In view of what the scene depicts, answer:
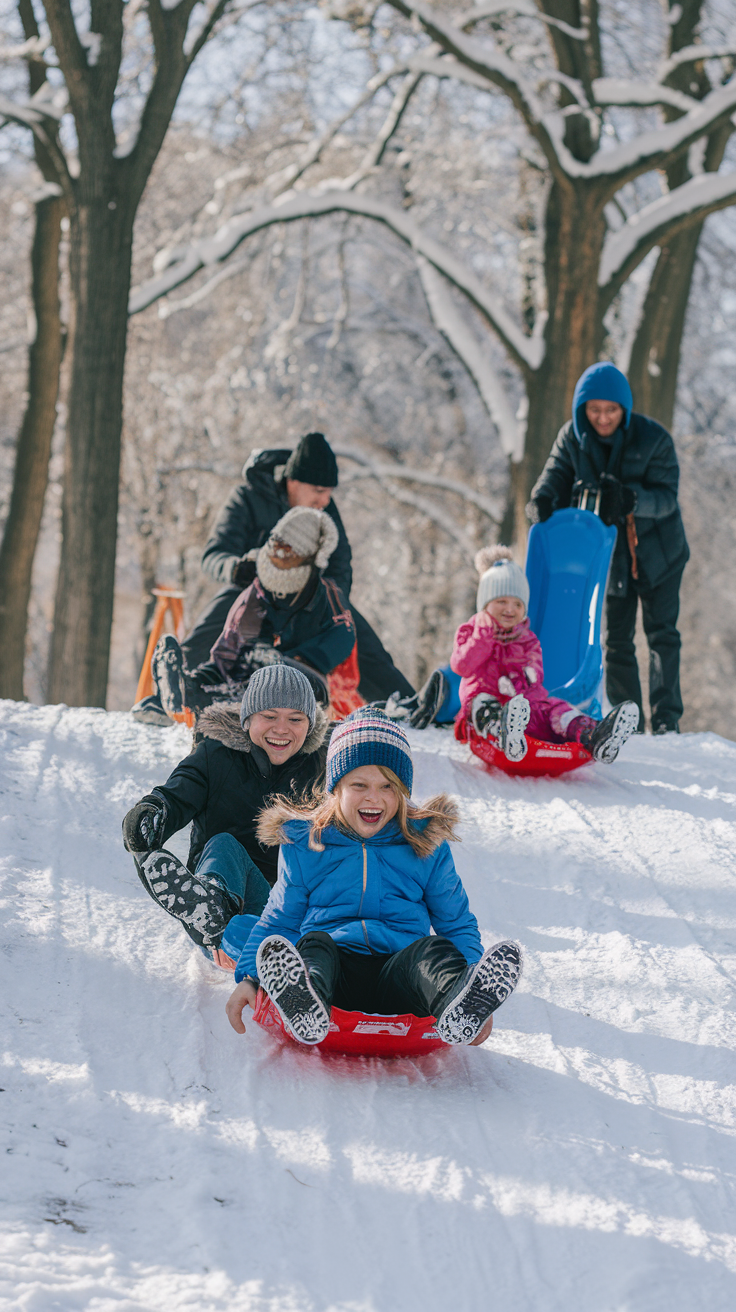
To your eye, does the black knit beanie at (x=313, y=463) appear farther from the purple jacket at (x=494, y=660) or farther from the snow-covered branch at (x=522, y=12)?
the snow-covered branch at (x=522, y=12)

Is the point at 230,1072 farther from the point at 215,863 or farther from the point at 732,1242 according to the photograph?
the point at 732,1242

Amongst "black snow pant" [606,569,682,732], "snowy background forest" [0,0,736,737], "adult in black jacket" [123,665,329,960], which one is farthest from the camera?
"snowy background forest" [0,0,736,737]

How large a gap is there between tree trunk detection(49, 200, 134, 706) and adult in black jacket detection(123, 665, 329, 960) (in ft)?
14.8

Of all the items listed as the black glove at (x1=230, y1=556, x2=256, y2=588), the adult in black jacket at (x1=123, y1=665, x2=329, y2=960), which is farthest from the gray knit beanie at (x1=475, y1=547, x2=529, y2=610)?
the adult in black jacket at (x1=123, y1=665, x2=329, y2=960)

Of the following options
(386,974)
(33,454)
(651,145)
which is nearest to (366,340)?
(33,454)

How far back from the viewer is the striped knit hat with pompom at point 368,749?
2619mm

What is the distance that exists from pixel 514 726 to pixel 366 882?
1899 mm

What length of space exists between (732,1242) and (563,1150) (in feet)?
1.12

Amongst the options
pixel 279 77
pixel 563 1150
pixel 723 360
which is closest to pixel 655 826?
pixel 563 1150

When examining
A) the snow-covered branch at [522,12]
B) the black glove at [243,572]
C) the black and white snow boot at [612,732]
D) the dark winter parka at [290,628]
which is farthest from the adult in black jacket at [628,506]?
the snow-covered branch at [522,12]

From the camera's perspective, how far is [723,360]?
15836 mm

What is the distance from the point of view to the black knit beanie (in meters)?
4.83

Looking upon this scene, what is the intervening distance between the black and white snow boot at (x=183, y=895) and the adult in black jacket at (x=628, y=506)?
326 cm

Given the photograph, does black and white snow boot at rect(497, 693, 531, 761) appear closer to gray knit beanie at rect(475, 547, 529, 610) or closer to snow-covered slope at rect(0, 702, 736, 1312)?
gray knit beanie at rect(475, 547, 529, 610)
